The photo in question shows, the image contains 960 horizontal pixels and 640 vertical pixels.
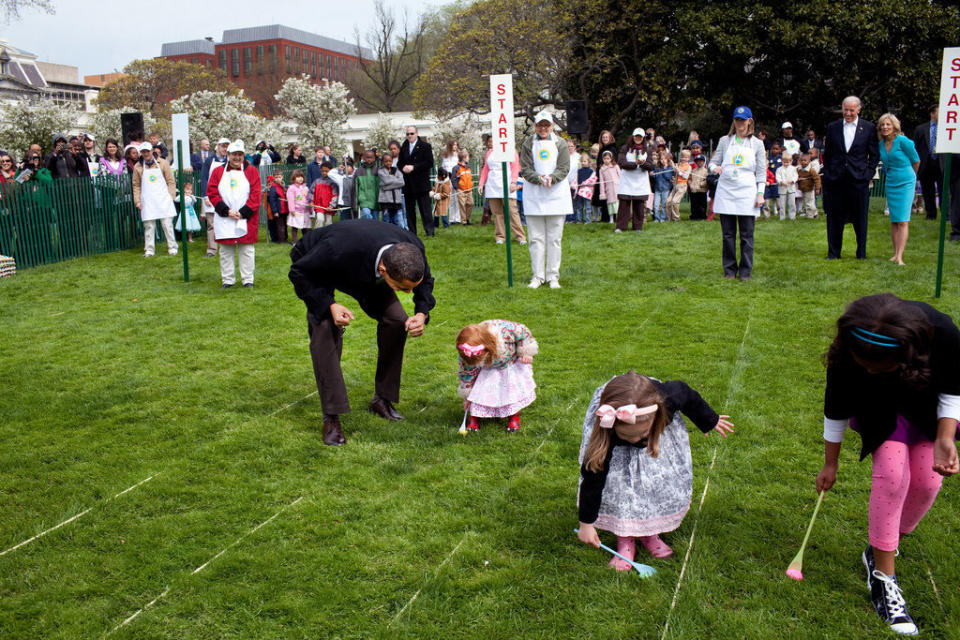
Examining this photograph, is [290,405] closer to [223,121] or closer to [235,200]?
[235,200]

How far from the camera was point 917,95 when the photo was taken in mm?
25922

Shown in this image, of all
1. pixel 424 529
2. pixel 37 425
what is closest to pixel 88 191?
pixel 37 425

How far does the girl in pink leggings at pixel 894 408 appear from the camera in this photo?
9.73ft

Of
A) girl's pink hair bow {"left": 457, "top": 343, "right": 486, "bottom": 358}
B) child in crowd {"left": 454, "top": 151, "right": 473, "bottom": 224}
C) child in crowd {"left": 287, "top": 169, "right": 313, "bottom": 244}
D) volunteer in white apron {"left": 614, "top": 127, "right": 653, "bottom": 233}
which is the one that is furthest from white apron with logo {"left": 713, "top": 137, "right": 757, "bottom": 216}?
child in crowd {"left": 454, "top": 151, "right": 473, "bottom": 224}

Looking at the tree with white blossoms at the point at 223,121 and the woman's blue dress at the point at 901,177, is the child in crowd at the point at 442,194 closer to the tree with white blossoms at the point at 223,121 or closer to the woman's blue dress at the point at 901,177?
the woman's blue dress at the point at 901,177

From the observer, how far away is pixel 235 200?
1114 centimetres

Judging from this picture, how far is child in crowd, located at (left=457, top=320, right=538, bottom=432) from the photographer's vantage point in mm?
5410

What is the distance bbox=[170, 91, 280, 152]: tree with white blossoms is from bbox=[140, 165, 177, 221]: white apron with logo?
17717 mm

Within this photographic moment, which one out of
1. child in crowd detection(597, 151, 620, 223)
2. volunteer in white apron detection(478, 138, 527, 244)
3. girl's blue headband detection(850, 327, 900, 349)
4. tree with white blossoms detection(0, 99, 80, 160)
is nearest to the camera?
girl's blue headband detection(850, 327, 900, 349)

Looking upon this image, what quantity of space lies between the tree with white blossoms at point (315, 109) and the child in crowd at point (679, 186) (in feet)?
86.7

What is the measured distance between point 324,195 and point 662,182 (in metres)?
7.33

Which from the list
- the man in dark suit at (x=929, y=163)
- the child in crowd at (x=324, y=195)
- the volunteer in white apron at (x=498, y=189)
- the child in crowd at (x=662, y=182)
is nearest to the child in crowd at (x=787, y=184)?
the child in crowd at (x=662, y=182)

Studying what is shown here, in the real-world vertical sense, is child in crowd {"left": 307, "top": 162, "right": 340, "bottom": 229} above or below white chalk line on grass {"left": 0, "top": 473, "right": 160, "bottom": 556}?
above

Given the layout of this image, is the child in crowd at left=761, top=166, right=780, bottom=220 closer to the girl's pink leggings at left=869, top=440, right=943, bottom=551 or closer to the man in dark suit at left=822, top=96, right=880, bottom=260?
the man in dark suit at left=822, top=96, right=880, bottom=260
